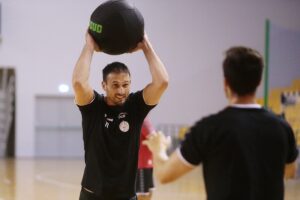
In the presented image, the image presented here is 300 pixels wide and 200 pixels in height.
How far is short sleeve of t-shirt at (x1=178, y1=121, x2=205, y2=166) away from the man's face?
50.4 inches

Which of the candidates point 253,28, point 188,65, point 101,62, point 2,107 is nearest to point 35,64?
point 2,107

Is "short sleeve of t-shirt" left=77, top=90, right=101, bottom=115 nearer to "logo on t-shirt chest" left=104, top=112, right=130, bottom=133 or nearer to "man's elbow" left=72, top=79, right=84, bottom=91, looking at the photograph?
"logo on t-shirt chest" left=104, top=112, right=130, bottom=133

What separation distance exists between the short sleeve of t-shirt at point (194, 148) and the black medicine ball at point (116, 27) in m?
1.27

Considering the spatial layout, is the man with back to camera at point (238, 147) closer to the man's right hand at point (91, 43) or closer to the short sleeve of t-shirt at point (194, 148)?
the short sleeve of t-shirt at point (194, 148)

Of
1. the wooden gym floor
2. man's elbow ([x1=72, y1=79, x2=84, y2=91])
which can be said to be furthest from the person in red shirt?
man's elbow ([x1=72, y1=79, x2=84, y2=91])

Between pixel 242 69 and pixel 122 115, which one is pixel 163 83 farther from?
pixel 242 69

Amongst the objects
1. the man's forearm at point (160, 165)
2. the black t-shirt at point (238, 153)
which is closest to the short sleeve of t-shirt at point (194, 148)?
the black t-shirt at point (238, 153)

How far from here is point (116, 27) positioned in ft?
10.5

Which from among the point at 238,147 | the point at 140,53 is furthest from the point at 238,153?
the point at 140,53

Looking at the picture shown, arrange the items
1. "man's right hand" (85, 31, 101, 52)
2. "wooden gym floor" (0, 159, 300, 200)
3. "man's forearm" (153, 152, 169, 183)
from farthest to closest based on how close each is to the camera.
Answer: "wooden gym floor" (0, 159, 300, 200)
"man's right hand" (85, 31, 101, 52)
"man's forearm" (153, 152, 169, 183)

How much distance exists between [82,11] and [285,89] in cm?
746

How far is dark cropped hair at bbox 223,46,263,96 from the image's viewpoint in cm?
208

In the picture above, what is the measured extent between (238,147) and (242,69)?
332 millimetres

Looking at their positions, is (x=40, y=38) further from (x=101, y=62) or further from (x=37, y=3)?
(x=101, y=62)
